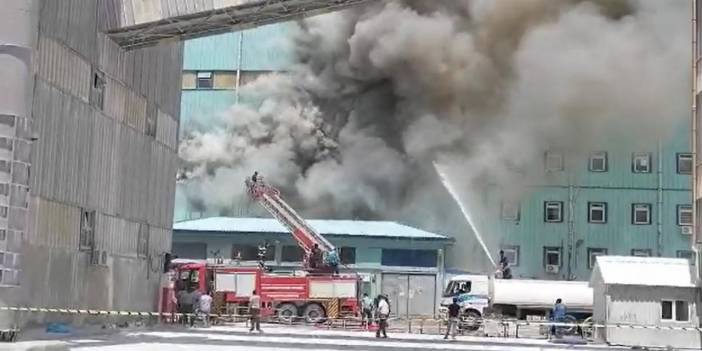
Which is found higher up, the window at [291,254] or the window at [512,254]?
the window at [512,254]

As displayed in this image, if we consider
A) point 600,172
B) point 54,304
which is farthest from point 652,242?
point 54,304

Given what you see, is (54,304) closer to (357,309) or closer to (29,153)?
(29,153)

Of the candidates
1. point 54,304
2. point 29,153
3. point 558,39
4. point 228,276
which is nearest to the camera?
point 29,153

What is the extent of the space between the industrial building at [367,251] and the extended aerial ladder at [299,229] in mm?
9838

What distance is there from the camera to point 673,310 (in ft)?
99.0

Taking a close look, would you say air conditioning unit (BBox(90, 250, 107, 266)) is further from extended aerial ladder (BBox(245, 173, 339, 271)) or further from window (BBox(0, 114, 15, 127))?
extended aerial ladder (BBox(245, 173, 339, 271))

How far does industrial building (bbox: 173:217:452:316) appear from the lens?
168ft

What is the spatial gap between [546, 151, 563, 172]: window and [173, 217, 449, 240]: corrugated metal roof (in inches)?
375

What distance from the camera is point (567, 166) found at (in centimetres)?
5731

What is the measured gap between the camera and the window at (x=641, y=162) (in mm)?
57094

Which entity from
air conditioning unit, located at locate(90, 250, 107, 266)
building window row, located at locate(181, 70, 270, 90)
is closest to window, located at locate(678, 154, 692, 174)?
building window row, located at locate(181, 70, 270, 90)

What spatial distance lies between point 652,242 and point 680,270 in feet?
87.8

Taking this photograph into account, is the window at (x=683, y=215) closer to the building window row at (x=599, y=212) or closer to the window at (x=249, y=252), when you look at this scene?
the building window row at (x=599, y=212)

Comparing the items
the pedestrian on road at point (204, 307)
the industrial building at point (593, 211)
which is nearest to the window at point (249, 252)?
the industrial building at point (593, 211)
